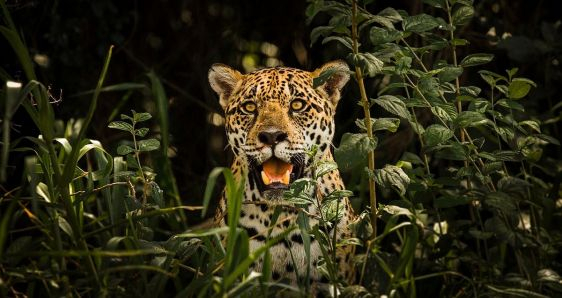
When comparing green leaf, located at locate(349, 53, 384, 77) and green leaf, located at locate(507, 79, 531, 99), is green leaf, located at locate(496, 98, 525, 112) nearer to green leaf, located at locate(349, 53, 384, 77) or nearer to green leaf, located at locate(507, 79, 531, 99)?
green leaf, located at locate(507, 79, 531, 99)

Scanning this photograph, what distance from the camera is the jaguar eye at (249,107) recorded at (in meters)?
4.04

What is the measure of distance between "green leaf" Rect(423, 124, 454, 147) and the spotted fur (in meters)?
0.42

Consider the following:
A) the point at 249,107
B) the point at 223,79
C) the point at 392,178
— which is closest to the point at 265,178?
the point at 249,107

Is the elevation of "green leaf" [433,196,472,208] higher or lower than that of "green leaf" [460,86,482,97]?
lower

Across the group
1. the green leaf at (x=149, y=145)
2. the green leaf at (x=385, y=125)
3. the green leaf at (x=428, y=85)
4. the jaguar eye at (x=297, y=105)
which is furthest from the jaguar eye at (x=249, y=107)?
the green leaf at (x=428, y=85)

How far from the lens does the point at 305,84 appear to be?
13.4 feet

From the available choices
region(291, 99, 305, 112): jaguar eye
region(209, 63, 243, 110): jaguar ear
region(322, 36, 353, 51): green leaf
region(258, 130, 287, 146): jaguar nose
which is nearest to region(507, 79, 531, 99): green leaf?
region(322, 36, 353, 51): green leaf

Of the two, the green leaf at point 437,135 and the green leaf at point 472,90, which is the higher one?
the green leaf at point 472,90

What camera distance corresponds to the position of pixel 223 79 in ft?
13.8

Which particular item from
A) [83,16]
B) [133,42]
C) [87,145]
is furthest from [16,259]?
[133,42]

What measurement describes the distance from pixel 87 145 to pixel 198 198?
222 cm

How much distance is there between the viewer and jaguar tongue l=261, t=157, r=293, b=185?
3.77m

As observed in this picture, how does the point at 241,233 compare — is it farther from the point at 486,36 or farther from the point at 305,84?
the point at 486,36

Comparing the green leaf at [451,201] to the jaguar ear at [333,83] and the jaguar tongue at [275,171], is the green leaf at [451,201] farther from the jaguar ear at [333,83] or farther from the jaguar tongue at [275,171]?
the jaguar tongue at [275,171]
